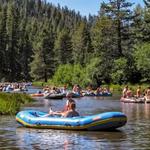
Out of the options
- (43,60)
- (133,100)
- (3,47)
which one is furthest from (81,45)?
(133,100)

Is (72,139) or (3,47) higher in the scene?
(3,47)

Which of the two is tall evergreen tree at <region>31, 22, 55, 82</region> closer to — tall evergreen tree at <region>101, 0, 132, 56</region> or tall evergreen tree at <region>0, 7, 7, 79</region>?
tall evergreen tree at <region>0, 7, 7, 79</region>

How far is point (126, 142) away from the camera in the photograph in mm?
17156

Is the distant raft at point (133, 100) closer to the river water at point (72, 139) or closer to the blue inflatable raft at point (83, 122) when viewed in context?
the river water at point (72, 139)

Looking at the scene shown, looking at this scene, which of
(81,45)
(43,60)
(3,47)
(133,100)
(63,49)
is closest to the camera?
(133,100)

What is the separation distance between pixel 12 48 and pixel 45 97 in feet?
223

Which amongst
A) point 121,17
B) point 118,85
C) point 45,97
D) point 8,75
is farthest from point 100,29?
point 8,75

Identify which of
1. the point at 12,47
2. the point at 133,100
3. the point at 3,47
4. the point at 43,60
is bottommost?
the point at 133,100

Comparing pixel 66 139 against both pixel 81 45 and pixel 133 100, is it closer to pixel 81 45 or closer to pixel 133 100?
pixel 133 100

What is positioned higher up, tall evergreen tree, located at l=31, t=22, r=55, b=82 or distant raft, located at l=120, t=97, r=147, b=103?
tall evergreen tree, located at l=31, t=22, r=55, b=82

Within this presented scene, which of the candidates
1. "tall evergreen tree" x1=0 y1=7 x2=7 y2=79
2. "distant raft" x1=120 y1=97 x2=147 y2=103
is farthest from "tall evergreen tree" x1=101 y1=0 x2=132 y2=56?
"tall evergreen tree" x1=0 y1=7 x2=7 y2=79

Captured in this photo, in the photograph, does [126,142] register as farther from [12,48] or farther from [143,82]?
[12,48]

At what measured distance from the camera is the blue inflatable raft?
19.6 m

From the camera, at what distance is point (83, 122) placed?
1977cm
